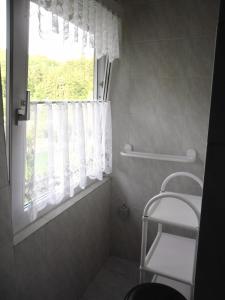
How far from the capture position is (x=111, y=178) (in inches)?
88.6

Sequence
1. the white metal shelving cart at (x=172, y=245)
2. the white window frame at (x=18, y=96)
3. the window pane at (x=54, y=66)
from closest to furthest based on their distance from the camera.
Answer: the white window frame at (x=18, y=96), the window pane at (x=54, y=66), the white metal shelving cart at (x=172, y=245)

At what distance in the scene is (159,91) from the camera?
200 cm

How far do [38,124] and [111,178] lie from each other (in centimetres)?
106

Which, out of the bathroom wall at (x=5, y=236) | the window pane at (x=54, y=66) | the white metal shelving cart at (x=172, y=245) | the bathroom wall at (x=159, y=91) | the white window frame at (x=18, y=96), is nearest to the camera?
the bathroom wall at (x=5, y=236)

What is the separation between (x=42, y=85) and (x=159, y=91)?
96 centimetres

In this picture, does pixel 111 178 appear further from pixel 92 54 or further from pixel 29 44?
pixel 29 44

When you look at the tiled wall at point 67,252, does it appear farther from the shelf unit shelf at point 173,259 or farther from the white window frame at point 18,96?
the shelf unit shelf at point 173,259

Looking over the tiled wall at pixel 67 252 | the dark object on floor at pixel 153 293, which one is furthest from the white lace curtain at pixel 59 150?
the dark object on floor at pixel 153 293

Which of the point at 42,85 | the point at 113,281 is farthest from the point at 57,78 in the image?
the point at 113,281

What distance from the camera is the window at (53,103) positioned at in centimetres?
120

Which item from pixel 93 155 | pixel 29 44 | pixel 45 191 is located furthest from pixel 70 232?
pixel 29 44

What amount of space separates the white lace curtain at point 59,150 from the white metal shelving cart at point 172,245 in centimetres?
49

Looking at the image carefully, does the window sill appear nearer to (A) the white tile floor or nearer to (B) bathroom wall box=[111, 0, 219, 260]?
(B) bathroom wall box=[111, 0, 219, 260]

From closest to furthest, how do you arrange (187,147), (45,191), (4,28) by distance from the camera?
(4,28) < (45,191) < (187,147)
